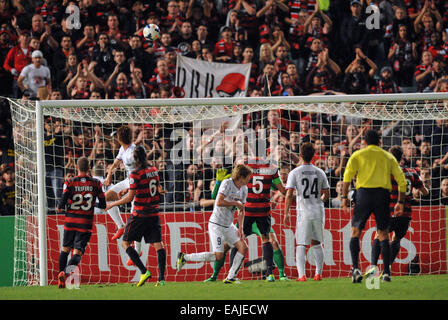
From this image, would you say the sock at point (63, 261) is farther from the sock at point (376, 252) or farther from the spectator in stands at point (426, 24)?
the spectator in stands at point (426, 24)

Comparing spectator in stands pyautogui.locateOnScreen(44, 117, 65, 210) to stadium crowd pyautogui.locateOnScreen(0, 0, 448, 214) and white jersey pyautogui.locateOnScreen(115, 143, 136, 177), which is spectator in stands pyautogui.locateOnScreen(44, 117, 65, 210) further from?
white jersey pyautogui.locateOnScreen(115, 143, 136, 177)

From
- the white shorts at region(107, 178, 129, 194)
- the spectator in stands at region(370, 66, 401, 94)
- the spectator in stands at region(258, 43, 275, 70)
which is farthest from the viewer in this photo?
the spectator in stands at region(258, 43, 275, 70)

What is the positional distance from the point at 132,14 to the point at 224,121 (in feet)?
13.3

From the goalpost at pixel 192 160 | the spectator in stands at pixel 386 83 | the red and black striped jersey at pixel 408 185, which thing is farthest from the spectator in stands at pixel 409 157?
the spectator in stands at pixel 386 83

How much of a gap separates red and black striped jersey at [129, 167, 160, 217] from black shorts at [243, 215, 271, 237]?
1.52 meters

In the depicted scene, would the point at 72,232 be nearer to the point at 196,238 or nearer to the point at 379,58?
the point at 196,238

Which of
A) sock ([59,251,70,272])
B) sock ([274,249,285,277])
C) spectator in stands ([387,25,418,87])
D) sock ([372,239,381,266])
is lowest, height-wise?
sock ([274,249,285,277])

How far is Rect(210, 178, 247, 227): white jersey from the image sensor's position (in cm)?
1032

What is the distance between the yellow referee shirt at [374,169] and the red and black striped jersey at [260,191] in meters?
1.96

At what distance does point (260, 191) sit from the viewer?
10852 millimetres

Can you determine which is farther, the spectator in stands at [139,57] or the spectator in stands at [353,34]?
the spectator in stands at [353,34]

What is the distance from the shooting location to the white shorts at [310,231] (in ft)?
34.4

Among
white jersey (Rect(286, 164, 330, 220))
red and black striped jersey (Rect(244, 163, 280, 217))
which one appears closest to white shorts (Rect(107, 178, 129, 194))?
red and black striped jersey (Rect(244, 163, 280, 217))

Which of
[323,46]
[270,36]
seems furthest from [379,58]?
[270,36]
